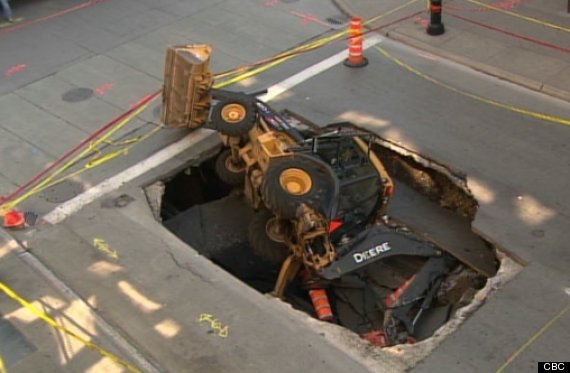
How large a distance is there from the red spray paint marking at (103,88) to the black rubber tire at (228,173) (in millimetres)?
3767

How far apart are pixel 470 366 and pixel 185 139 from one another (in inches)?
255

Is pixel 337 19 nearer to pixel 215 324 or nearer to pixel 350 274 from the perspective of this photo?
pixel 350 274

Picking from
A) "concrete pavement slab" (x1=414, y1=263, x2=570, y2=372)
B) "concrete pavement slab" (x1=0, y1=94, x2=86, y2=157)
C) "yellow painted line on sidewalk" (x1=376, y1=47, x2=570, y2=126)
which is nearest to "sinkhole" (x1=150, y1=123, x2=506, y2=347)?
"concrete pavement slab" (x1=414, y1=263, x2=570, y2=372)

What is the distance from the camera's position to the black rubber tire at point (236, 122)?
11203 mm

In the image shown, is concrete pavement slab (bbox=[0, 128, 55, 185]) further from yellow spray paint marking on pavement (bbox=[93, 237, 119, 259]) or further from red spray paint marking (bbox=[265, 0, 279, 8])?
red spray paint marking (bbox=[265, 0, 279, 8])

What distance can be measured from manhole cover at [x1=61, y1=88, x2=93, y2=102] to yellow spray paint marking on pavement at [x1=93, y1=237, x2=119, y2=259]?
15.0 ft

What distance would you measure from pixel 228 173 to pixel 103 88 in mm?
4250

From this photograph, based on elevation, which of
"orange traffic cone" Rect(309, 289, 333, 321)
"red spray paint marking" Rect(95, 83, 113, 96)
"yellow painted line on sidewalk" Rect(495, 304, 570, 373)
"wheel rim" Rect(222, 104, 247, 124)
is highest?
"wheel rim" Rect(222, 104, 247, 124)

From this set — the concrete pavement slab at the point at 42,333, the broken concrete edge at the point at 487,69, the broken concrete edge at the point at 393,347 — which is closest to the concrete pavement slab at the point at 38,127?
the concrete pavement slab at the point at 42,333

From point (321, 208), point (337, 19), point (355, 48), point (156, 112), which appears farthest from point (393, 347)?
point (337, 19)

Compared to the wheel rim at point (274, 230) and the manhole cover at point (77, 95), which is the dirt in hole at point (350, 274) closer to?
the wheel rim at point (274, 230)

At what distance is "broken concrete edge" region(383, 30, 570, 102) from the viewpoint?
44.9 feet

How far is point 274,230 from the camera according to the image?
1050 centimetres

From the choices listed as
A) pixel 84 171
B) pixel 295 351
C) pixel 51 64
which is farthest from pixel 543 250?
pixel 51 64
